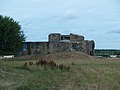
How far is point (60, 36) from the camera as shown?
85.8m

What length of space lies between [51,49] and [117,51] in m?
45.8

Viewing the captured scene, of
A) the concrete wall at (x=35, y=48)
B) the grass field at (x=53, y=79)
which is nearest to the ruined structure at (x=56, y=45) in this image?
the concrete wall at (x=35, y=48)

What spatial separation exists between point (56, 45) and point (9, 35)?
2467cm

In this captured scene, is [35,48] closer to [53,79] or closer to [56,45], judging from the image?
[56,45]

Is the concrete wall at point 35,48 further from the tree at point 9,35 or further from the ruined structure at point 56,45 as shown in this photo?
the tree at point 9,35

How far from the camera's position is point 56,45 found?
81.9 meters

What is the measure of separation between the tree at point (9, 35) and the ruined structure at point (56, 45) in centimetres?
1964

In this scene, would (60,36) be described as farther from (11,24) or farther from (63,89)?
(63,89)

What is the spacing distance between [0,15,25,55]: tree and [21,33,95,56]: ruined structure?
1964 cm

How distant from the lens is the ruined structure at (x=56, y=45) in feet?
267

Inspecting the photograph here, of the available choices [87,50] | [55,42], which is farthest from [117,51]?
[55,42]

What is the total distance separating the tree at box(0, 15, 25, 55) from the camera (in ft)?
192

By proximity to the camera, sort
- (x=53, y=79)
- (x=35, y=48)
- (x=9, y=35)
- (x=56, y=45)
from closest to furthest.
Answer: (x=53, y=79)
(x=9, y=35)
(x=56, y=45)
(x=35, y=48)

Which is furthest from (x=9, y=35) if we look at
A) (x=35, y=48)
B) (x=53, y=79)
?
(x=53, y=79)
